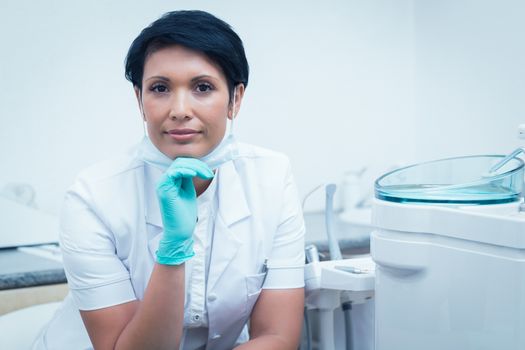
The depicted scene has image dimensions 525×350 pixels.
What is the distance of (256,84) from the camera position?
88.2 inches

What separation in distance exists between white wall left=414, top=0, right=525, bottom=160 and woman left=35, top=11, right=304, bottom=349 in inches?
41.5

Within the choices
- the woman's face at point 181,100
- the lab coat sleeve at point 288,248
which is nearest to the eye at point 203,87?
the woman's face at point 181,100

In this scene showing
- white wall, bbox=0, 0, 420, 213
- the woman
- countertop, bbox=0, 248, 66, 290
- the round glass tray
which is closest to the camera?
the round glass tray

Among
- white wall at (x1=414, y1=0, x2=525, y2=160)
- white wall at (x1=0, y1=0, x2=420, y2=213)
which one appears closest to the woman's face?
white wall at (x1=0, y1=0, x2=420, y2=213)

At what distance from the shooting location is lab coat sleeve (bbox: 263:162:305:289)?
1256 mm

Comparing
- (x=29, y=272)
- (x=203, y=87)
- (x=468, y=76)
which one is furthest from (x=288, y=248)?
(x=468, y=76)

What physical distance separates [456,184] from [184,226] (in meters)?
0.49

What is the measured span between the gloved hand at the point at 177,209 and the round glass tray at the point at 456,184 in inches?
13.2

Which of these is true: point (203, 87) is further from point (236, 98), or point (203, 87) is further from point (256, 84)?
point (256, 84)

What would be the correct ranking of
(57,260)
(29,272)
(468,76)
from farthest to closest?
(468,76)
(57,260)
(29,272)

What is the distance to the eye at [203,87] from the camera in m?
1.14

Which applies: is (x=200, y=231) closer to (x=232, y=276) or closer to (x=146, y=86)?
(x=232, y=276)

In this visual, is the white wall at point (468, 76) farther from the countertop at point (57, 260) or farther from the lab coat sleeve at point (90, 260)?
the lab coat sleeve at point (90, 260)

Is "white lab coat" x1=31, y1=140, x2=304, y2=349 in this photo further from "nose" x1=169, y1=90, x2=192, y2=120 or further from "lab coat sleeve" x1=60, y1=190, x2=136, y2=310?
"nose" x1=169, y1=90, x2=192, y2=120
